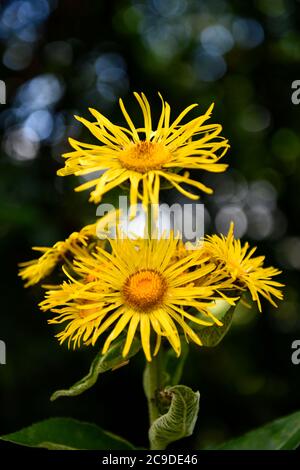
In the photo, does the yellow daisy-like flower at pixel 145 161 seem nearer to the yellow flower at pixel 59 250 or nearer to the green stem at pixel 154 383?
the yellow flower at pixel 59 250

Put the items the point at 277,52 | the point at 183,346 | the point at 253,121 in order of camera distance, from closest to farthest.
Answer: the point at 183,346 → the point at 277,52 → the point at 253,121

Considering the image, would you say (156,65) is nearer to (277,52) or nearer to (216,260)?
(277,52)

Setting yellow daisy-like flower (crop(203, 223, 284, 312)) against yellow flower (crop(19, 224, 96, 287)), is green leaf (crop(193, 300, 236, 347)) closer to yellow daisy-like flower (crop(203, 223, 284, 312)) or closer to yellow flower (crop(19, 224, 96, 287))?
yellow daisy-like flower (crop(203, 223, 284, 312))

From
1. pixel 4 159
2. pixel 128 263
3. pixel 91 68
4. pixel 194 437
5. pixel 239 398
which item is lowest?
pixel 194 437

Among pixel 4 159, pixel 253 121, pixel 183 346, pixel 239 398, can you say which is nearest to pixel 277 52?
pixel 253 121

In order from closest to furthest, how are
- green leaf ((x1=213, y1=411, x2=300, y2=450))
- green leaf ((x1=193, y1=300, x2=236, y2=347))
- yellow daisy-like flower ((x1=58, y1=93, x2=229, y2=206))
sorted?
yellow daisy-like flower ((x1=58, y1=93, x2=229, y2=206)), green leaf ((x1=193, y1=300, x2=236, y2=347)), green leaf ((x1=213, y1=411, x2=300, y2=450))
